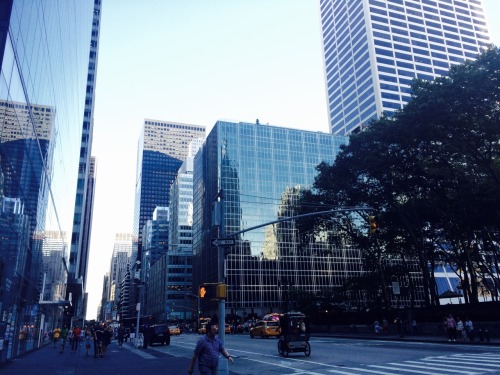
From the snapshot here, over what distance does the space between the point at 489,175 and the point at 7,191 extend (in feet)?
118

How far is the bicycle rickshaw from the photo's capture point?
20656 mm

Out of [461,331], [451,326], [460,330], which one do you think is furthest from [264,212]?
[451,326]

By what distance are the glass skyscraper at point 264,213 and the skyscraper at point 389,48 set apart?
1466 inches

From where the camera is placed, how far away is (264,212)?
105375 mm

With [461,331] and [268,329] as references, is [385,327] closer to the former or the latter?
[268,329]

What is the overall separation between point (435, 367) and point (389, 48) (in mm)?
147893

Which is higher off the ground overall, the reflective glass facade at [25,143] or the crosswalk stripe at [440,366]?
the reflective glass facade at [25,143]

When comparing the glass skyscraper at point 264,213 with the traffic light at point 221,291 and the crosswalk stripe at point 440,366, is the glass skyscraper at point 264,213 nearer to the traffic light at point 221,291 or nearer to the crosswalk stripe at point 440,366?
the crosswalk stripe at point 440,366

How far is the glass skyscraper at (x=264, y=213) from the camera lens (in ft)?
332

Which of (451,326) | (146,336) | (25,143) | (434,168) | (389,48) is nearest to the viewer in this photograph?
(25,143)

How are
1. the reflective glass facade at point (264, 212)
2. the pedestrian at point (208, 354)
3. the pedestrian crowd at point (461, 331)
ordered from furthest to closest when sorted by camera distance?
the reflective glass facade at point (264, 212) → the pedestrian crowd at point (461, 331) → the pedestrian at point (208, 354)

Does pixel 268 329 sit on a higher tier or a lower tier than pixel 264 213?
lower

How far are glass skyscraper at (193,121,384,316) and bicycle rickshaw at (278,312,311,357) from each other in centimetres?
7626

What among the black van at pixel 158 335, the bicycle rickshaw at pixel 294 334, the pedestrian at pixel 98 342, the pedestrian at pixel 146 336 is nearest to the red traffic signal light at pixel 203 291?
the bicycle rickshaw at pixel 294 334
